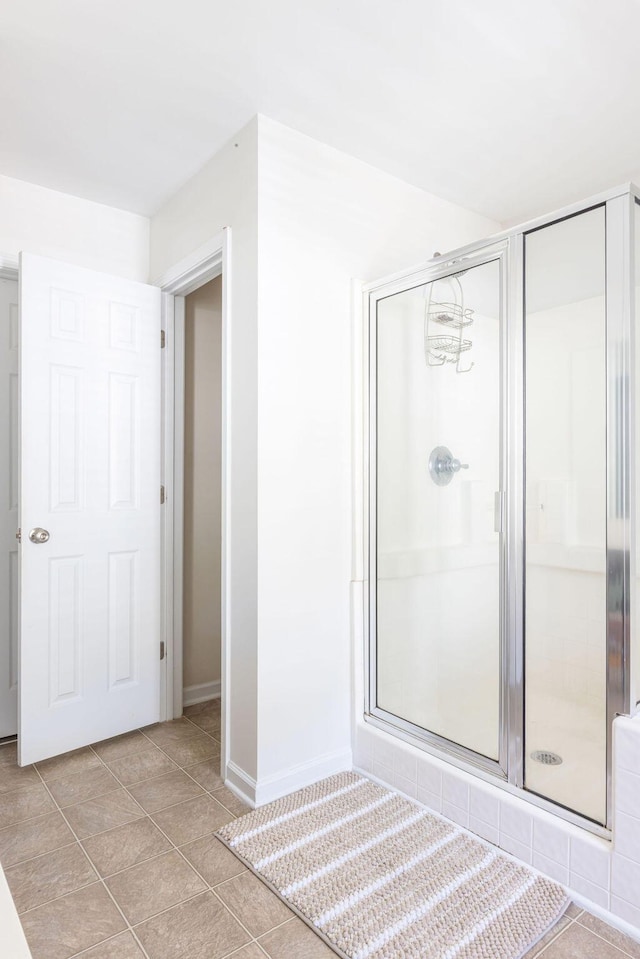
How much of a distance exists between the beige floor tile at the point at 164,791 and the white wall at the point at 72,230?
87.5 inches

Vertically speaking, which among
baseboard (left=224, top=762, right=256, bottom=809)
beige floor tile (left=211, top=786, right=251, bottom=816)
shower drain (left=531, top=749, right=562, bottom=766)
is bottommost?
beige floor tile (left=211, top=786, right=251, bottom=816)

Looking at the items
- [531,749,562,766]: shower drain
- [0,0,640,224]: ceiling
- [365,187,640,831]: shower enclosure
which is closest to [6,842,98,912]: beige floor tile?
[365,187,640,831]: shower enclosure

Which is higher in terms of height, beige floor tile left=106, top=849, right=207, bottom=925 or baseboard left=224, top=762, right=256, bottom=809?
baseboard left=224, top=762, right=256, bottom=809

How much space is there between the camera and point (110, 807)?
2059mm

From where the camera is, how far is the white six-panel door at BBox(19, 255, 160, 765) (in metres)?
2.34

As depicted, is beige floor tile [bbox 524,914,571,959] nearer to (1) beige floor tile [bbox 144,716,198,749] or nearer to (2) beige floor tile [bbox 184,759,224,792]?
(2) beige floor tile [bbox 184,759,224,792]

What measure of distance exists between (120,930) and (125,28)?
2467 millimetres

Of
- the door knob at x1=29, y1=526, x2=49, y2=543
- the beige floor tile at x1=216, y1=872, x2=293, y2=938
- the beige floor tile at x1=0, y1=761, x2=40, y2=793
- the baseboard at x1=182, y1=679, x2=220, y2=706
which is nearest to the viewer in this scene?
the beige floor tile at x1=216, y1=872, x2=293, y2=938

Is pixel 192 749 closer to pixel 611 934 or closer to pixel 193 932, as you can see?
pixel 193 932

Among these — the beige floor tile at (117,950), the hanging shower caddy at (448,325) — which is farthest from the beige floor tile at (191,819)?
the hanging shower caddy at (448,325)

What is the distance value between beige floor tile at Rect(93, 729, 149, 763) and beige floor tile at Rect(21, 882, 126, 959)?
2.75 feet

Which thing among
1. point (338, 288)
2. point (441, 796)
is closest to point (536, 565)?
point (441, 796)

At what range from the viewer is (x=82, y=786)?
2.20 metres

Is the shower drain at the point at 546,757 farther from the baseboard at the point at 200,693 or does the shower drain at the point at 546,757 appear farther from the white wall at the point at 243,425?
the baseboard at the point at 200,693
